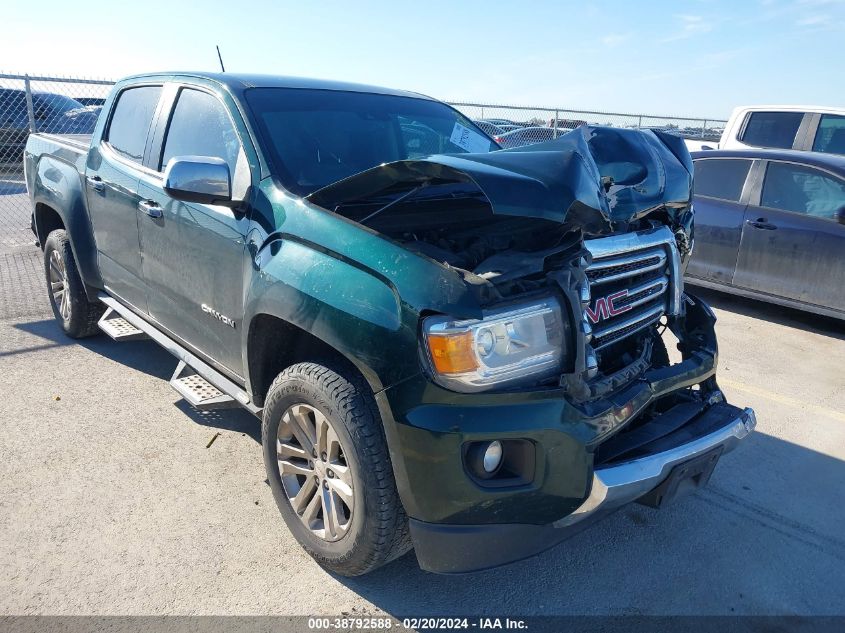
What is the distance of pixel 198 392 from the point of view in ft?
11.0

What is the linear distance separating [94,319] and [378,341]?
3.70 metres

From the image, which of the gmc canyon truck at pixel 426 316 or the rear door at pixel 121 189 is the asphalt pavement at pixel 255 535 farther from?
the rear door at pixel 121 189

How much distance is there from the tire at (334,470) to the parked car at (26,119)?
10046mm

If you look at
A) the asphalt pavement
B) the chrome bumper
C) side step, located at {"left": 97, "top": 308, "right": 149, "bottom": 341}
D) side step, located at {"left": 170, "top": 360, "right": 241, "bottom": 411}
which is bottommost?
the asphalt pavement

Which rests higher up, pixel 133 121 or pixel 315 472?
pixel 133 121

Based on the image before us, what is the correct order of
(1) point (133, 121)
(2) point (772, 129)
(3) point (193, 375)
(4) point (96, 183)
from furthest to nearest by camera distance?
(2) point (772, 129), (4) point (96, 183), (1) point (133, 121), (3) point (193, 375)

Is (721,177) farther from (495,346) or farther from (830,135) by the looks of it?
(495,346)

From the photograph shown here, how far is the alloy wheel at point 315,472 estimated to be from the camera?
2471 millimetres

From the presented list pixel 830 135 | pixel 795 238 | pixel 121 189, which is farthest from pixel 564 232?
pixel 830 135

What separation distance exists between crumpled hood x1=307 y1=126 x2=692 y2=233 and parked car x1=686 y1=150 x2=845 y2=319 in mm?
3461

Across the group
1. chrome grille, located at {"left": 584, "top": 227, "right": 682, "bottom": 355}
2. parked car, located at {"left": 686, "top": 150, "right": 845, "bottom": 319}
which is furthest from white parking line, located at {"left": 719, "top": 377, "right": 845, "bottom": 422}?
chrome grille, located at {"left": 584, "top": 227, "right": 682, "bottom": 355}

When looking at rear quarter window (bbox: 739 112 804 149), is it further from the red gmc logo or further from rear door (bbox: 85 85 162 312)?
rear door (bbox: 85 85 162 312)

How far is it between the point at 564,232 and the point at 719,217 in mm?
4829

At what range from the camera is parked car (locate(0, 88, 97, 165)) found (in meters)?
10.8
